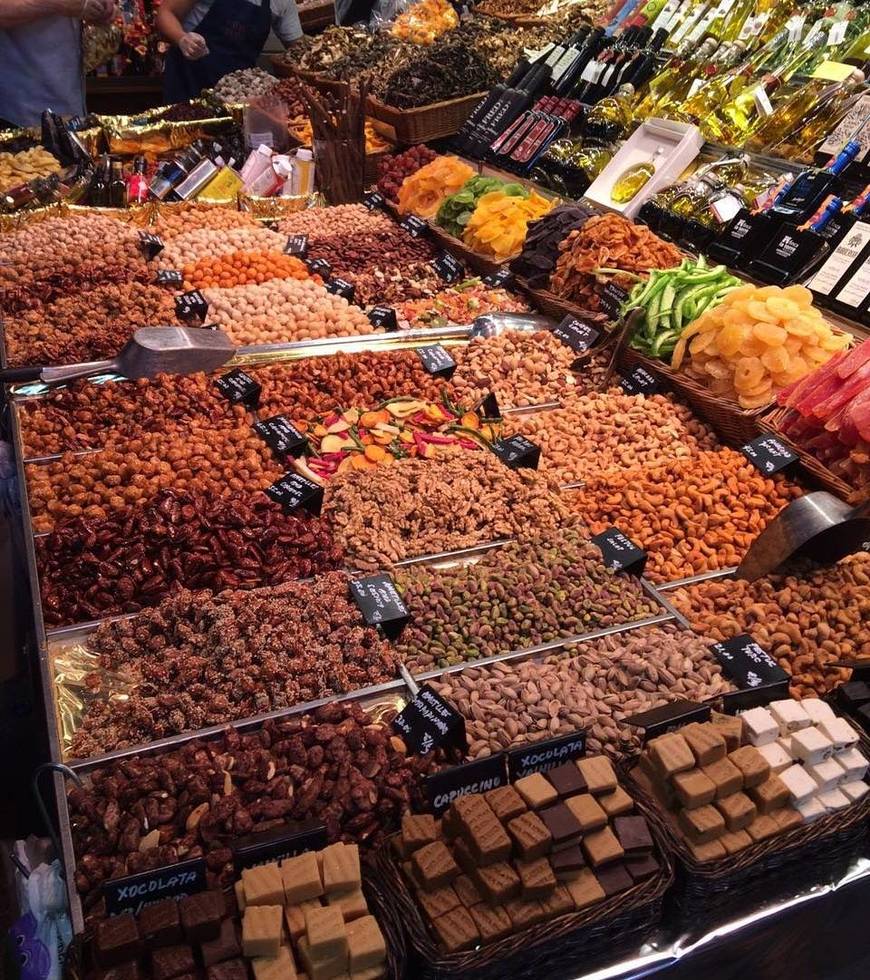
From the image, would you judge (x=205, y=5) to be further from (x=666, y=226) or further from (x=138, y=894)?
(x=138, y=894)

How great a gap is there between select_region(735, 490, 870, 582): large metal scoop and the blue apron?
20.5 ft

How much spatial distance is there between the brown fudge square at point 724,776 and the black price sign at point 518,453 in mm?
1309

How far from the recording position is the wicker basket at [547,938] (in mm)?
1435

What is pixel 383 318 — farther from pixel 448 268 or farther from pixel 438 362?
pixel 448 268

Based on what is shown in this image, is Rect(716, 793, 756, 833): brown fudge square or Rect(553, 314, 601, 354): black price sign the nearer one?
Rect(716, 793, 756, 833): brown fudge square

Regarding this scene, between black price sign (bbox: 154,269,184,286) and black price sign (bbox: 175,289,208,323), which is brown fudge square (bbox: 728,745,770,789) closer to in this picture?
black price sign (bbox: 175,289,208,323)

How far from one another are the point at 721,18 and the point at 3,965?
19.1 feet

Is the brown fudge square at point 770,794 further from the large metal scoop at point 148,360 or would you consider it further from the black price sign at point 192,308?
the black price sign at point 192,308

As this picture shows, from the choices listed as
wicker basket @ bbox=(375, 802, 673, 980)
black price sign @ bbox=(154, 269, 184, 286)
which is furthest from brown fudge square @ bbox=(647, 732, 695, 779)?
black price sign @ bbox=(154, 269, 184, 286)

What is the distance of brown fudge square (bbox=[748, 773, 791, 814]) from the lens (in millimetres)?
1634

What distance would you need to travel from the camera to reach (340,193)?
17.4 ft

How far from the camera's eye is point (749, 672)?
197cm

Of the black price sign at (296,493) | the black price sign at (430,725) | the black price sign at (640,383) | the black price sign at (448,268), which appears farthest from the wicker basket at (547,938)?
the black price sign at (448,268)

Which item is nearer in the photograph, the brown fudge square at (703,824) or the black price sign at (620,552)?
the brown fudge square at (703,824)
